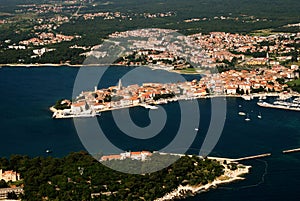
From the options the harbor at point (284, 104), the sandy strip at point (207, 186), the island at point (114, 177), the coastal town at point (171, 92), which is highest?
the coastal town at point (171, 92)

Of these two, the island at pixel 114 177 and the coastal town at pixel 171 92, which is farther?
the coastal town at pixel 171 92

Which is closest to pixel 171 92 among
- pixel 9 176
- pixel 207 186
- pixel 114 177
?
pixel 207 186

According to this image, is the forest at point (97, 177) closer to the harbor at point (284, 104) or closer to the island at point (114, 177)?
the island at point (114, 177)

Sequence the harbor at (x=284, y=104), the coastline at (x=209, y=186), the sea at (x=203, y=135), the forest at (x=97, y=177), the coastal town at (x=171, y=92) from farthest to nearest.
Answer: the harbor at (x=284, y=104)
the coastal town at (x=171, y=92)
the sea at (x=203, y=135)
the coastline at (x=209, y=186)
the forest at (x=97, y=177)

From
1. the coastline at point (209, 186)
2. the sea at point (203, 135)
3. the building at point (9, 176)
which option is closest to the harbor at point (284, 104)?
the sea at point (203, 135)

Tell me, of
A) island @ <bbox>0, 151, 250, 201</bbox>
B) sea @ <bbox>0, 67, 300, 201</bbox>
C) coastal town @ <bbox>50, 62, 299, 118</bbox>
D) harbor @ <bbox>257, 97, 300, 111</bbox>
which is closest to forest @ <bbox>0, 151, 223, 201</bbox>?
island @ <bbox>0, 151, 250, 201</bbox>

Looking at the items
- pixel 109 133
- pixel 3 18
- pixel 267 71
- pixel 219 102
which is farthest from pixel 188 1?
pixel 109 133

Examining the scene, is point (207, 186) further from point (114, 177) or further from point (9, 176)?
point (9, 176)

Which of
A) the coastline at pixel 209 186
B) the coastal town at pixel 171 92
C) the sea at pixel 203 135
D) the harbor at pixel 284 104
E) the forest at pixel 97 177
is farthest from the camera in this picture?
the harbor at pixel 284 104
